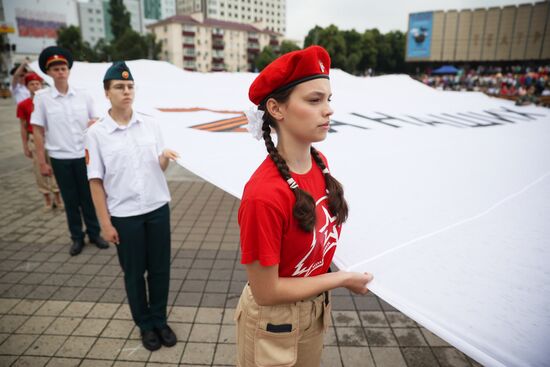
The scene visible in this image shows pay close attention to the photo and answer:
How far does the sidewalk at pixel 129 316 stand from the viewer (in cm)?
298

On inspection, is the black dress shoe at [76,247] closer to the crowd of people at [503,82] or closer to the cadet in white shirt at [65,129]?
the cadet in white shirt at [65,129]

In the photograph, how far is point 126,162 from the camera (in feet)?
8.71

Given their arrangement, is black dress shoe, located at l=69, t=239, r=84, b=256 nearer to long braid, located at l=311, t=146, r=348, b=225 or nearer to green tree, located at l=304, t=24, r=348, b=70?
long braid, located at l=311, t=146, r=348, b=225

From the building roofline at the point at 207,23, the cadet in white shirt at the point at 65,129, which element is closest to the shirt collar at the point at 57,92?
the cadet in white shirt at the point at 65,129

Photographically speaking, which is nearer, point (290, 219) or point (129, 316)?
point (290, 219)

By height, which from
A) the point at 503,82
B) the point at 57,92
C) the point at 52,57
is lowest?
the point at 57,92

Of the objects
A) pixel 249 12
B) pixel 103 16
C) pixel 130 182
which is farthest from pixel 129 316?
pixel 103 16

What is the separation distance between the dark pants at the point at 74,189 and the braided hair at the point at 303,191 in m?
3.84

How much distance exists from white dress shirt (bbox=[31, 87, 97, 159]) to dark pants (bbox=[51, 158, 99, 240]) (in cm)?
13

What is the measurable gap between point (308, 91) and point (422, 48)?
63.1 m

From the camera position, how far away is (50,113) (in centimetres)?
429

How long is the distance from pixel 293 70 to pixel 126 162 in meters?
1.82

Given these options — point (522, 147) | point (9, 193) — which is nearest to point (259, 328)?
point (522, 147)

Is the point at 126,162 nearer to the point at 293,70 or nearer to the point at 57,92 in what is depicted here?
the point at 293,70
